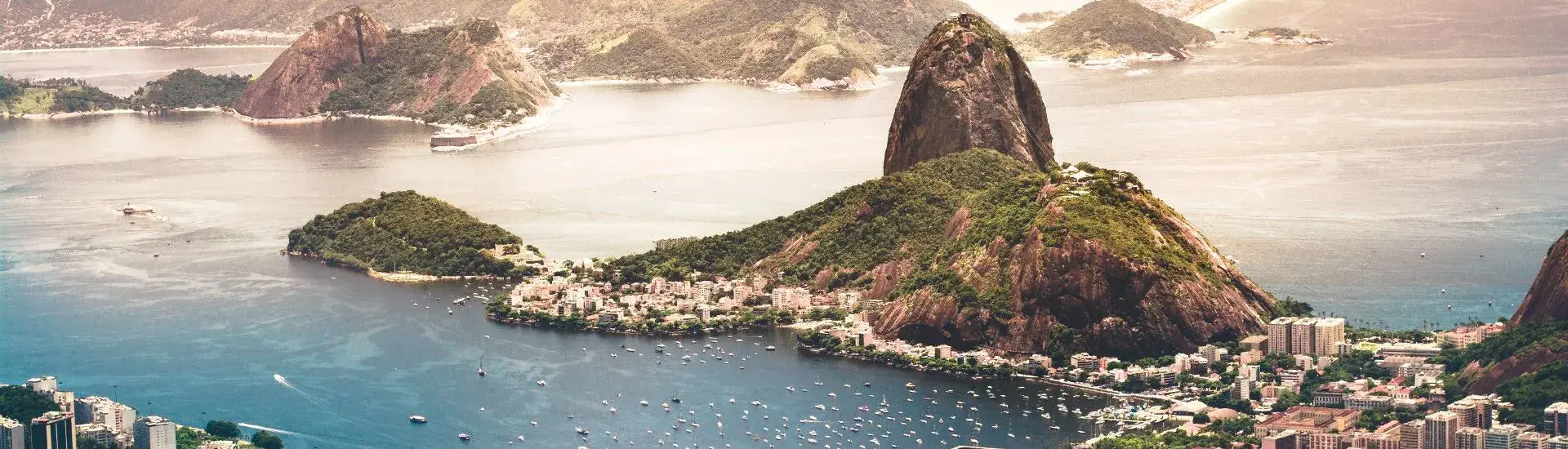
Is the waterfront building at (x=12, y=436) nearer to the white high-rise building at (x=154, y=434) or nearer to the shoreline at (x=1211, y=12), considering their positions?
the white high-rise building at (x=154, y=434)

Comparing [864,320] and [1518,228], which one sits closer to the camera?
[864,320]

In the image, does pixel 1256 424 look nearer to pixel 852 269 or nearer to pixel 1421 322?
pixel 1421 322

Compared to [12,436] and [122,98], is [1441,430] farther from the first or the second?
[122,98]

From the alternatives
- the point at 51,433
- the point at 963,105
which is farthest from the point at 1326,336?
the point at 51,433

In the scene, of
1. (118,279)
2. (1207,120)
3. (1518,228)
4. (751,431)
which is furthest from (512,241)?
(1207,120)

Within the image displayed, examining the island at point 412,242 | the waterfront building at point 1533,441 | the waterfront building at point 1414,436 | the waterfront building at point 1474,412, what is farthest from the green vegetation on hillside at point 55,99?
the waterfront building at point 1533,441

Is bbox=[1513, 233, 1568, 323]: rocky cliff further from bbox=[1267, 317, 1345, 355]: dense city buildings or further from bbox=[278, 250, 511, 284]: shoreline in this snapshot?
bbox=[278, 250, 511, 284]: shoreline
